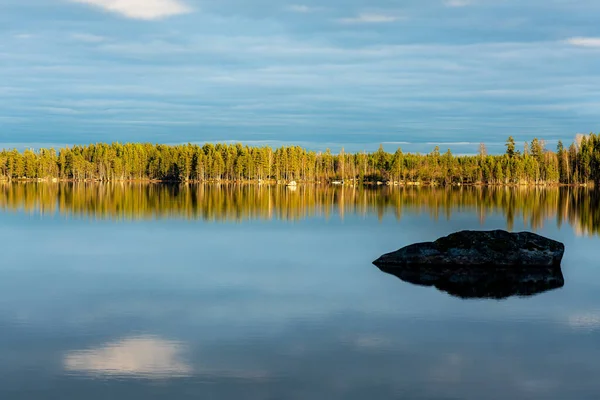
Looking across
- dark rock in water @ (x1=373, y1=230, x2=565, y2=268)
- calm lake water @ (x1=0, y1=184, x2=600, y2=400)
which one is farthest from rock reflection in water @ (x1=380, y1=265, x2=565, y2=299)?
calm lake water @ (x1=0, y1=184, x2=600, y2=400)

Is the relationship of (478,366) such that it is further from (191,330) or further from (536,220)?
(536,220)

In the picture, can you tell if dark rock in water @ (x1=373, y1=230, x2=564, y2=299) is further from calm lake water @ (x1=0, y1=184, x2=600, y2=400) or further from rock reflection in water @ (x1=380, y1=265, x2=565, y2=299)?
calm lake water @ (x1=0, y1=184, x2=600, y2=400)

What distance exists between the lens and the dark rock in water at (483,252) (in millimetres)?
23312

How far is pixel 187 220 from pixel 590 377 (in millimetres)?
36091

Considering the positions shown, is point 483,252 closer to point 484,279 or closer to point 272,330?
point 484,279

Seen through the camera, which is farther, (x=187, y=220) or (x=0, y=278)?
(x=187, y=220)

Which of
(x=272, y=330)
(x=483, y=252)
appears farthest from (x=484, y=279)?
(x=272, y=330)

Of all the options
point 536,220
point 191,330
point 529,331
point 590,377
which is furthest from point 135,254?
point 536,220

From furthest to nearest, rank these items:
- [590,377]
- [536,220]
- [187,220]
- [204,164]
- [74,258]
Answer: [204,164]
[536,220]
[187,220]
[74,258]
[590,377]

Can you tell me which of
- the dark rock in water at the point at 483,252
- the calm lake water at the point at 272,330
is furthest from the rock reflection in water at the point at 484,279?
the calm lake water at the point at 272,330

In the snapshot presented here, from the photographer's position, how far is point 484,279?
21.1 metres

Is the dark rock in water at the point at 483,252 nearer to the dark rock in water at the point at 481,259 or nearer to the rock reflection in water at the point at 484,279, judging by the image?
the dark rock in water at the point at 481,259

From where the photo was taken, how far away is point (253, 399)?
10.5m

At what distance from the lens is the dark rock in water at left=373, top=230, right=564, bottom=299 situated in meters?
21.8
